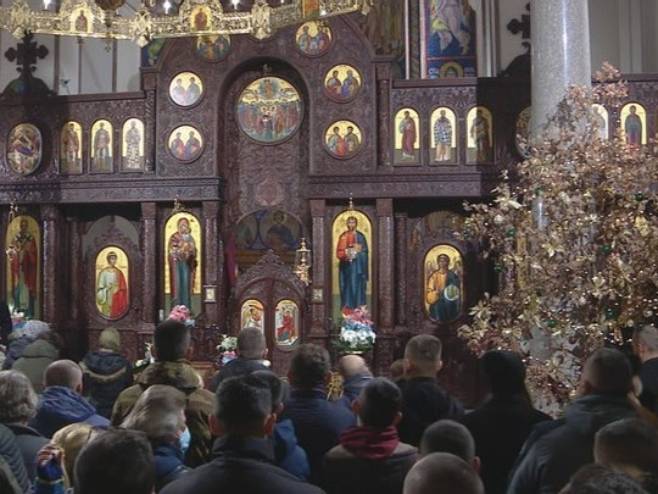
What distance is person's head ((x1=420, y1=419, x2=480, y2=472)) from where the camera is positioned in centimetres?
348

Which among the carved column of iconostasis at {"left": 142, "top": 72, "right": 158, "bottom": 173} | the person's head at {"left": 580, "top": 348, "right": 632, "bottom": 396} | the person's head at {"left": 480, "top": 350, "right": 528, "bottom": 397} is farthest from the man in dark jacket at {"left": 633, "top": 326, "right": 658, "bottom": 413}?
the carved column of iconostasis at {"left": 142, "top": 72, "right": 158, "bottom": 173}

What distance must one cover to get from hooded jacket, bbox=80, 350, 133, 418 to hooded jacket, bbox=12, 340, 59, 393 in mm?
316

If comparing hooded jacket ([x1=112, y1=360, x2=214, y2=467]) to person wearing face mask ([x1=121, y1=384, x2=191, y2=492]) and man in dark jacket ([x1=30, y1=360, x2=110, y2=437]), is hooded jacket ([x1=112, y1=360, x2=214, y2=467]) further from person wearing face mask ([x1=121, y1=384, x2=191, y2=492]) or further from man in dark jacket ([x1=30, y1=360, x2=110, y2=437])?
person wearing face mask ([x1=121, y1=384, x2=191, y2=492])

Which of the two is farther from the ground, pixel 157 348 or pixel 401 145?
pixel 401 145

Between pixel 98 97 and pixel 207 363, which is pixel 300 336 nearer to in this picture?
pixel 207 363

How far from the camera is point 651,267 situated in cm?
761

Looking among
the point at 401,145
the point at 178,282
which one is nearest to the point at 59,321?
the point at 178,282

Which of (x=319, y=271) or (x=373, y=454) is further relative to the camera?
(x=319, y=271)

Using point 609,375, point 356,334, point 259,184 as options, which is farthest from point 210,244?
point 609,375

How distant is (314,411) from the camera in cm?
479

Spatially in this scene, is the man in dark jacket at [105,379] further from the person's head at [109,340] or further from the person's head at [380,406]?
Answer: the person's head at [380,406]

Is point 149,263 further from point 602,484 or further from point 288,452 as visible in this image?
point 602,484

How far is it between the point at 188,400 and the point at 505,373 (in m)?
Result: 1.68

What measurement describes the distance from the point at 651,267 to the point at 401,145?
710 centimetres
